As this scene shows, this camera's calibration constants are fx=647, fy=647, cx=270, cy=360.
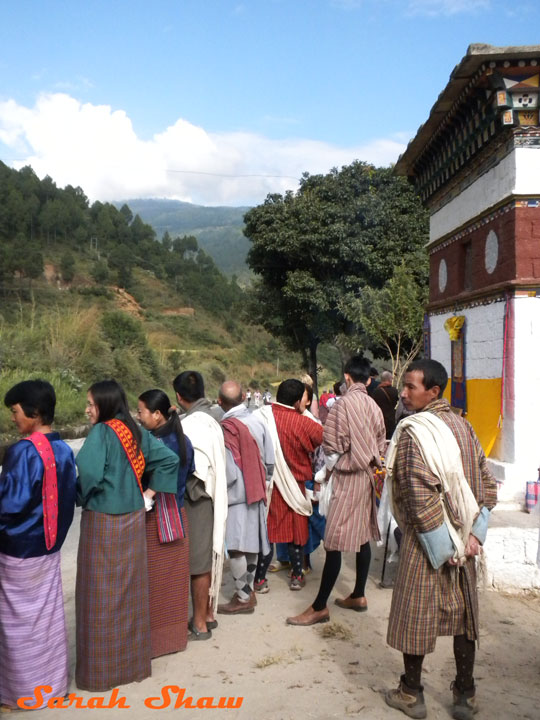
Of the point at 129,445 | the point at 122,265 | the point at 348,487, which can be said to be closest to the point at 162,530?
the point at 129,445

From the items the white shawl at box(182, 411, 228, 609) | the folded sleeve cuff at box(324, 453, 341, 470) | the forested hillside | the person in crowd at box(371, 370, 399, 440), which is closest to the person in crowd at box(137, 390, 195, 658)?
the white shawl at box(182, 411, 228, 609)

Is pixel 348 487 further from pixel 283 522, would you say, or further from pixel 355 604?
pixel 355 604

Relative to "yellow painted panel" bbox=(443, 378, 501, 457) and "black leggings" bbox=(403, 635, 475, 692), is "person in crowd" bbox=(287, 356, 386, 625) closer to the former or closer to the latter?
"black leggings" bbox=(403, 635, 475, 692)

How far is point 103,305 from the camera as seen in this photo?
5422cm

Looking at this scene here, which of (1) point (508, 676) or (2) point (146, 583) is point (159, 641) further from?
(1) point (508, 676)

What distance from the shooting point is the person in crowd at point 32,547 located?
3506 millimetres

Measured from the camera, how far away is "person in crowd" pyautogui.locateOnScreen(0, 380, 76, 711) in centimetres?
351

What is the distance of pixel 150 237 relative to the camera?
82188mm

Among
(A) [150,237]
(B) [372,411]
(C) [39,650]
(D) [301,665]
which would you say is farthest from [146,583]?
(A) [150,237]

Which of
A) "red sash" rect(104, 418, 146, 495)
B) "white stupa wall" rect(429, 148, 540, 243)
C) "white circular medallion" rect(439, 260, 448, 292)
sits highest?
"white stupa wall" rect(429, 148, 540, 243)

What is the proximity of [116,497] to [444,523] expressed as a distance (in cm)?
184

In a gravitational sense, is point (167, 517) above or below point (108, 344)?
below

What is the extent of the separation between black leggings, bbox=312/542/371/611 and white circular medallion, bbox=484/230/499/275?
447 centimetres

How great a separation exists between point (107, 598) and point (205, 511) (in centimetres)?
109
